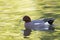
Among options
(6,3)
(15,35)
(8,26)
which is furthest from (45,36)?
(6,3)

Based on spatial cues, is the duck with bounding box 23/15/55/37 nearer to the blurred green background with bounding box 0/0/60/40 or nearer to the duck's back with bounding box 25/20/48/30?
the duck's back with bounding box 25/20/48/30

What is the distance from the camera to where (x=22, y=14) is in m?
13.8

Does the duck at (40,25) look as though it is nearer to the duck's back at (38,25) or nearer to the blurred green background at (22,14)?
the duck's back at (38,25)

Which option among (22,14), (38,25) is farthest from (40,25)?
(22,14)

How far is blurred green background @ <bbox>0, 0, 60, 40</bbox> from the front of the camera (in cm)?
1055

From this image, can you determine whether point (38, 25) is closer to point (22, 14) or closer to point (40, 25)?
point (40, 25)

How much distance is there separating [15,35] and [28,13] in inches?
142

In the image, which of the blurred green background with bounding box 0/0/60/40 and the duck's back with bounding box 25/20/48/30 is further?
the duck's back with bounding box 25/20/48/30

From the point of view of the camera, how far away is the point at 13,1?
17.5 m

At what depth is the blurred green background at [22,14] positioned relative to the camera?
415 inches

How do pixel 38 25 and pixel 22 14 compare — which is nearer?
pixel 38 25

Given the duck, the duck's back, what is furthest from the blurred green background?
the duck's back

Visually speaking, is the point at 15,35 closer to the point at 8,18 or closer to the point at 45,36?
the point at 45,36

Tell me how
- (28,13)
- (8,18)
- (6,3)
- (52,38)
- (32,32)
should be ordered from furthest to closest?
(6,3) < (28,13) < (8,18) < (32,32) < (52,38)
